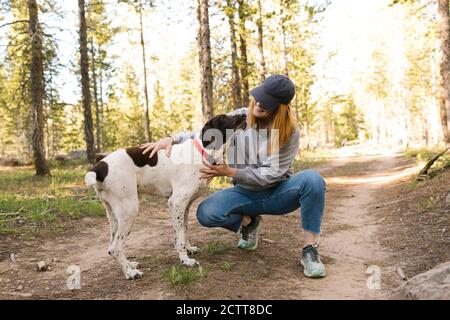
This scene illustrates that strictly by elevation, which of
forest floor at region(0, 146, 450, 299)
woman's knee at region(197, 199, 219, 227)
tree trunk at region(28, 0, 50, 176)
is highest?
tree trunk at region(28, 0, 50, 176)

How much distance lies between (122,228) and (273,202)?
1.55 m

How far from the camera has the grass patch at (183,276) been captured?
11.1ft

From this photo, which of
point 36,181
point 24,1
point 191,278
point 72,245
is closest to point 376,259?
point 191,278

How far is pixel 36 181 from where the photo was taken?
11.9 m

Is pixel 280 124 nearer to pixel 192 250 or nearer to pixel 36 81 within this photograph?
pixel 192 250

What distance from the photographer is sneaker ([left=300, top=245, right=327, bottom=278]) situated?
369 centimetres

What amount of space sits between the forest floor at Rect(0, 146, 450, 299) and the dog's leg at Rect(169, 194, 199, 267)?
0.18m

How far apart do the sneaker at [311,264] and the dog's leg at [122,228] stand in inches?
63.5

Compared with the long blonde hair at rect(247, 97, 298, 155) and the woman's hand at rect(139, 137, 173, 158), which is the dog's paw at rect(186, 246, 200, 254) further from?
the long blonde hair at rect(247, 97, 298, 155)

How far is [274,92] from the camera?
3.64m

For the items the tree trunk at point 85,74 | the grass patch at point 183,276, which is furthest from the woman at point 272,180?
the tree trunk at point 85,74

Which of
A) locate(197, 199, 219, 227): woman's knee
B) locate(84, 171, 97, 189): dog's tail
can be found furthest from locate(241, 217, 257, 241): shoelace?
locate(84, 171, 97, 189): dog's tail

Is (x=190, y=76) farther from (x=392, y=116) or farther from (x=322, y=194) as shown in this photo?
(x=322, y=194)

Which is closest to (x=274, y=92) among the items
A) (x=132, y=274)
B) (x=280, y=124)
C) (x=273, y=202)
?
(x=280, y=124)
